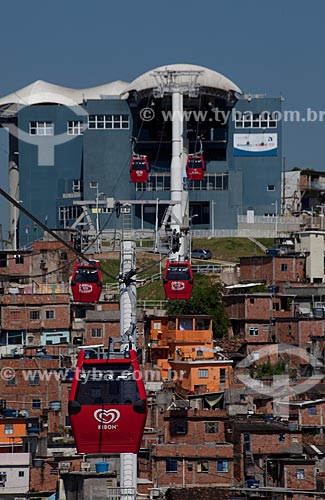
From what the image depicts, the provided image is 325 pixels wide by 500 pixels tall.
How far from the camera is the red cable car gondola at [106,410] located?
27.1m

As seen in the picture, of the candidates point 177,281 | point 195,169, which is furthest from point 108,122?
point 177,281

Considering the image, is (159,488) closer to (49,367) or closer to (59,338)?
(49,367)

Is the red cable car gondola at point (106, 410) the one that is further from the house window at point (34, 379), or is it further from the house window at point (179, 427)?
the house window at point (34, 379)

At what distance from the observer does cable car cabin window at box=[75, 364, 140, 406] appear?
1067 inches

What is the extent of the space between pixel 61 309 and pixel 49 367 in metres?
8.94

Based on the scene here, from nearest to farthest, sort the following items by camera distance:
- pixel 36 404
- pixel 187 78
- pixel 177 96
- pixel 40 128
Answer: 1. pixel 36 404
2. pixel 177 96
3. pixel 187 78
4. pixel 40 128

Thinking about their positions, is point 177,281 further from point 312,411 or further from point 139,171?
point 139,171

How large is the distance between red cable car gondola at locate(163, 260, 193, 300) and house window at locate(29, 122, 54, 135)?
49007 mm

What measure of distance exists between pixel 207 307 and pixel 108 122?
2768 centimetres

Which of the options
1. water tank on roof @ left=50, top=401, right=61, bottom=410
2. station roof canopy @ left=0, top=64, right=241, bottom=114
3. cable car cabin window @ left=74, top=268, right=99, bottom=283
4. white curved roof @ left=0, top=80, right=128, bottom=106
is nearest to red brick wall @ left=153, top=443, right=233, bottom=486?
cable car cabin window @ left=74, top=268, right=99, bottom=283

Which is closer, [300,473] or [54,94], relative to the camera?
[300,473]

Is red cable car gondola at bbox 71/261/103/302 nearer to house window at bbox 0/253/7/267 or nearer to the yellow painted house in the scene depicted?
the yellow painted house

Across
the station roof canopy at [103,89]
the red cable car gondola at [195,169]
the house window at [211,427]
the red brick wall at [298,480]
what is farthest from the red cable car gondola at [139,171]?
the red brick wall at [298,480]

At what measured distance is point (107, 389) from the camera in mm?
27156
